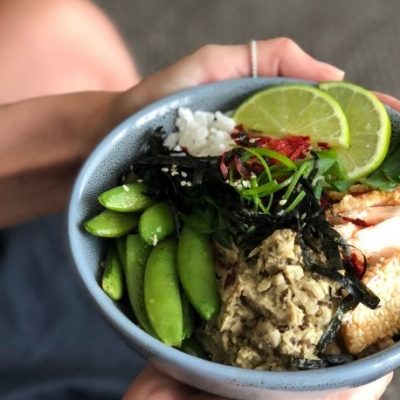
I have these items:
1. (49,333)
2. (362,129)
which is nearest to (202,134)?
(362,129)

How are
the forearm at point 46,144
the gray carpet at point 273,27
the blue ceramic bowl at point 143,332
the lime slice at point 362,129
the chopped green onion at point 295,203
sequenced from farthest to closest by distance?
1. the gray carpet at point 273,27
2. the forearm at point 46,144
3. the lime slice at point 362,129
4. the chopped green onion at point 295,203
5. the blue ceramic bowl at point 143,332

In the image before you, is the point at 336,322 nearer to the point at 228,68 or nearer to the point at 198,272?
the point at 198,272

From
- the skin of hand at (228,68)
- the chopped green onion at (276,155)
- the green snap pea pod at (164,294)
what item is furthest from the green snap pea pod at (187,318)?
the skin of hand at (228,68)

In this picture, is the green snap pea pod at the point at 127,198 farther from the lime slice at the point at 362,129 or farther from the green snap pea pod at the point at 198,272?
the lime slice at the point at 362,129

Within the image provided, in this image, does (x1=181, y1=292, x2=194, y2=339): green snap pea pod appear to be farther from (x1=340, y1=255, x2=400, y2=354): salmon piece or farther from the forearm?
the forearm

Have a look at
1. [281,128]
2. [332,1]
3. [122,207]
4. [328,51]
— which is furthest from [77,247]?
[332,1]
